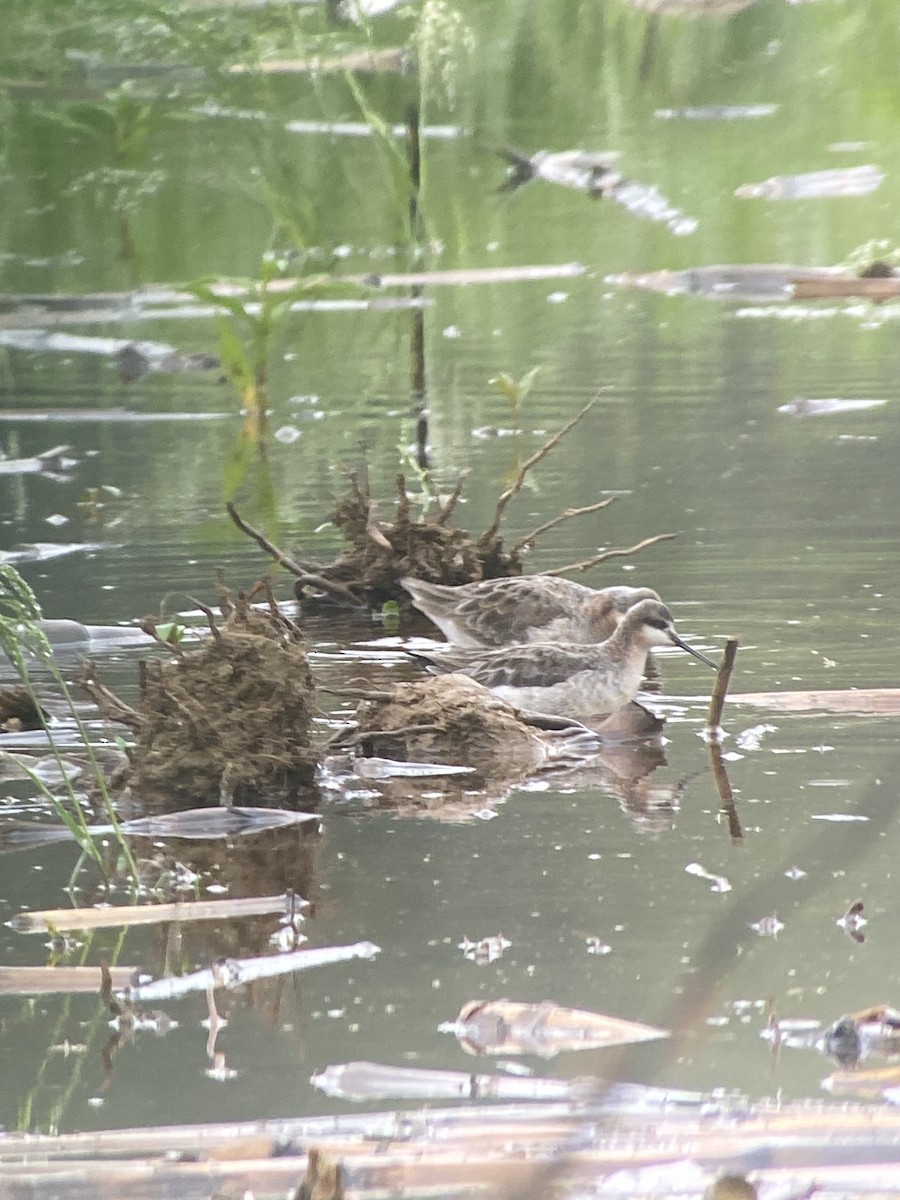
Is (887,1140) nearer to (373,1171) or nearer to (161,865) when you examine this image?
(373,1171)

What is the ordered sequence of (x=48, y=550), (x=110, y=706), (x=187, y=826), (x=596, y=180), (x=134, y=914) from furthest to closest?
(x=596, y=180), (x=48, y=550), (x=110, y=706), (x=187, y=826), (x=134, y=914)

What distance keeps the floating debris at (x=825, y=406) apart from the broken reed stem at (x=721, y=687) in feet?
18.8

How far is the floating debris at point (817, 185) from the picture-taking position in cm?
1997

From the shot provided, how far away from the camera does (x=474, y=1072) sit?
14.6ft

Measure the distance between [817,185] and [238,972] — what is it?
1620cm

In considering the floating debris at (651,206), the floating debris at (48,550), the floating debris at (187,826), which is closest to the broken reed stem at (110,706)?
the floating debris at (187,826)

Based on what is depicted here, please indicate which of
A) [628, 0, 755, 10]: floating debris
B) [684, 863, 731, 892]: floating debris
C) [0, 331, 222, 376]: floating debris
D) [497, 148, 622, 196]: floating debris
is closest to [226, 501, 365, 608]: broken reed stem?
[684, 863, 731, 892]: floating debris

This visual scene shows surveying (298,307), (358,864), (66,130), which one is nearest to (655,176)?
(298,307)

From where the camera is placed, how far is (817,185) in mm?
20406

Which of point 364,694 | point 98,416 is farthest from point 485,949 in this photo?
point 98,416

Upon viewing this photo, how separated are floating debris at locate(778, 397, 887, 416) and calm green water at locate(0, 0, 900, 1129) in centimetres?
13

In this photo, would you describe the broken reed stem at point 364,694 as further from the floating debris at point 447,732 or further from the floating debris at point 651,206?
the floating debris at point 651,206

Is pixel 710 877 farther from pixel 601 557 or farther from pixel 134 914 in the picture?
pixel 601 557

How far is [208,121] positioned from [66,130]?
160 centimetres
